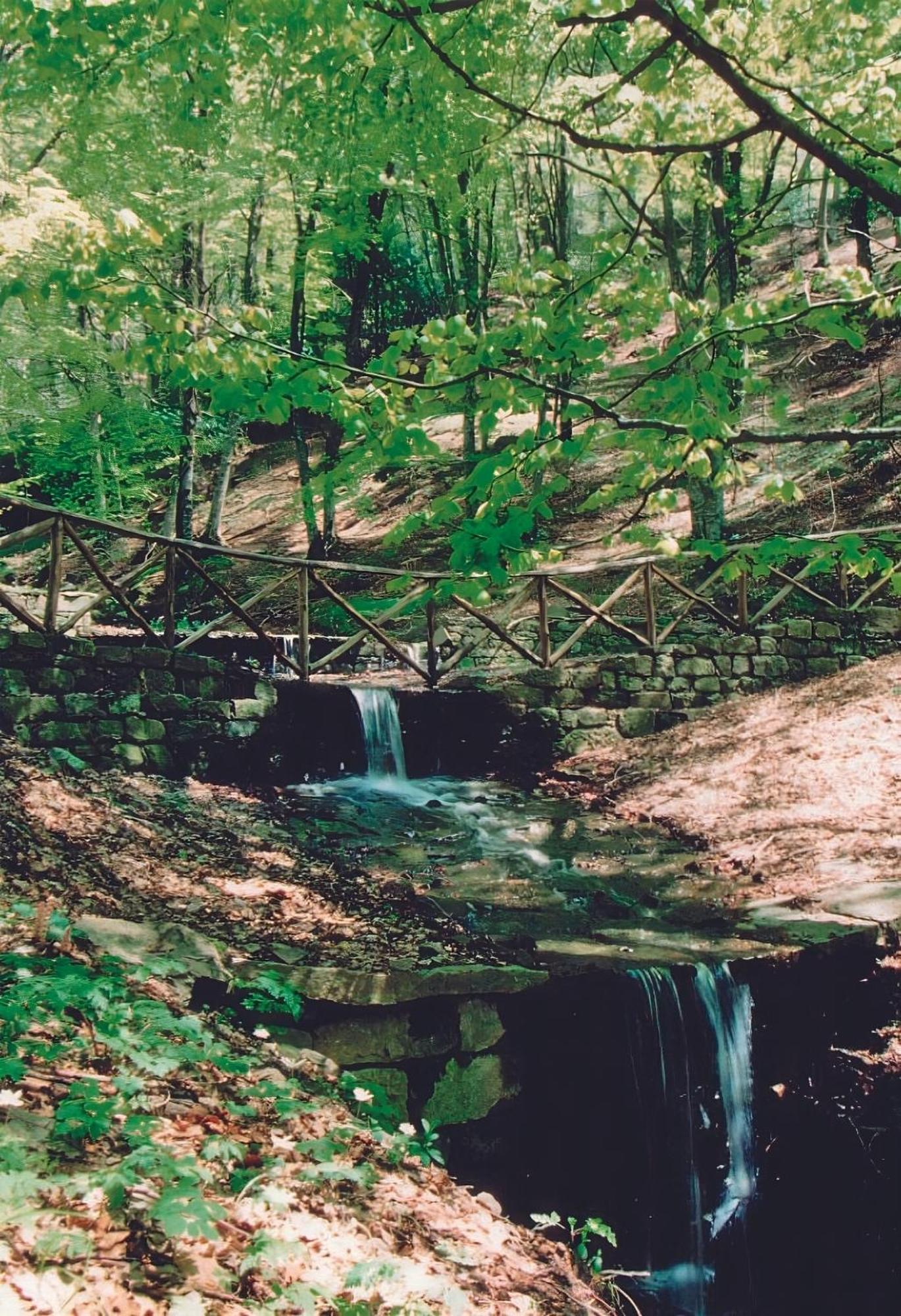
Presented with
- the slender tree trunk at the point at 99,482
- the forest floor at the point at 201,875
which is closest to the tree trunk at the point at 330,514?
the slender tree trunk at the point at 99,482

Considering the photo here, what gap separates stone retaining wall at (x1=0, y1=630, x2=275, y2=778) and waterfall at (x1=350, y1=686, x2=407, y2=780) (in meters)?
1.24

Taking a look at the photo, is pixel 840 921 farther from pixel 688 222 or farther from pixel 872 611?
pixel 688 222

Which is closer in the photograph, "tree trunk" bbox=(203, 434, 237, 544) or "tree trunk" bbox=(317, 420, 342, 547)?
"tree trunk" bbox=(317, 420, 342, 547)

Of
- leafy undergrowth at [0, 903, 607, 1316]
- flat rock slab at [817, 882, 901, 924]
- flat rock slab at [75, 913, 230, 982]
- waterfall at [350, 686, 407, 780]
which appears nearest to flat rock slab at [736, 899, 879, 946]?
flat rock slab at [817, 882, 901, 924]

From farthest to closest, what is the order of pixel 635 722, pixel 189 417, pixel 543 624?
pixel 189 417 < pixel 635 722 < pixel 543 624

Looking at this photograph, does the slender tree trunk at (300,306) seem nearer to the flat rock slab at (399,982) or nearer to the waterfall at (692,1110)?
the flat rock slab at (399,982)

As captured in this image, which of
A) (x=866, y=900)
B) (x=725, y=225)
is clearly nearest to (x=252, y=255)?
(x=725, y=225)

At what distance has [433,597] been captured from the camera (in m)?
4.23

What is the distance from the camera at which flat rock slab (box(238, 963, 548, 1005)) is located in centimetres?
450

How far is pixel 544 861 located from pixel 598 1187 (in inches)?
110

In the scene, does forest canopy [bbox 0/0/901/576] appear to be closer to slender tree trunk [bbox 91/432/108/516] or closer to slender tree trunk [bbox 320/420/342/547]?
slender tree trunk [bbox 91/432/108/516]

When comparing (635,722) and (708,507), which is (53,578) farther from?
(708,507)

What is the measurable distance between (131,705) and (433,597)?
475 centimetres


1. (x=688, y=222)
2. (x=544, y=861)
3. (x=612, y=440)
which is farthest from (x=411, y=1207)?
(x=688, y=222)
